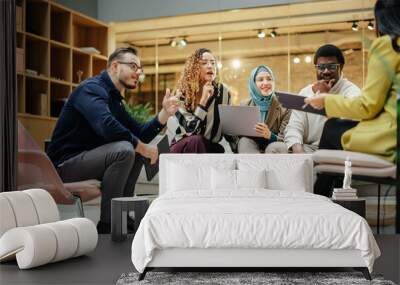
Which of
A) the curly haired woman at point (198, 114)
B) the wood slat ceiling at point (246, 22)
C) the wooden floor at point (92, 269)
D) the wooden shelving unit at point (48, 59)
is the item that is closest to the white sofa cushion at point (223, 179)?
the curly haired woman at point (198, 114)

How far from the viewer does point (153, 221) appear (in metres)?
4.33

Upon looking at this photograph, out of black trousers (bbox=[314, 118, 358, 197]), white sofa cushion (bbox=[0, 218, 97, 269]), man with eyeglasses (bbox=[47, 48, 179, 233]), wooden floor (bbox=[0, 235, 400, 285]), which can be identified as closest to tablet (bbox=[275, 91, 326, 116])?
black trousers (bbox=[314, 118, 358, 197])

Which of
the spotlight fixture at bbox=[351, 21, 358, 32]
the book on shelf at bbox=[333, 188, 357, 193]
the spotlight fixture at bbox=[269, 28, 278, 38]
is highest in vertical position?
the spotlight fixture at bbox=[351, 21, 358, 32]

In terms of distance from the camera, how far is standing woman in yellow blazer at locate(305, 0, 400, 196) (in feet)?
21.3

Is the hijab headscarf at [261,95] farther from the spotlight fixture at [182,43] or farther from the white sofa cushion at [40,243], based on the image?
the white sofa cushion at [40,243]

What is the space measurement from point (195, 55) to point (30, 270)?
3292 mm

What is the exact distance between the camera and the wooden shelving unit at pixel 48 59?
6.84 metres

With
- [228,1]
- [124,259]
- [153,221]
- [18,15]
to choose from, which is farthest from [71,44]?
[153,221]

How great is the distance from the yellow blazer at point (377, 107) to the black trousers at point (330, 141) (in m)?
0.06

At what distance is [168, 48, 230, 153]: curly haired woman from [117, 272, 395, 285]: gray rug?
240 centimetres

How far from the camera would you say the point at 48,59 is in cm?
695

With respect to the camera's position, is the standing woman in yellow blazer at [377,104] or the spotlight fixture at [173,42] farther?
the spotlight fixture at [173,42]

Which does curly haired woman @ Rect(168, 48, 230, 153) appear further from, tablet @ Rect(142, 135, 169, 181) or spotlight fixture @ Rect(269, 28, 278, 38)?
spotlight fixture @ Rect(269, 28, 278, 38)

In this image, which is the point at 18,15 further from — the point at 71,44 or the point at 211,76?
the point at 211,76
